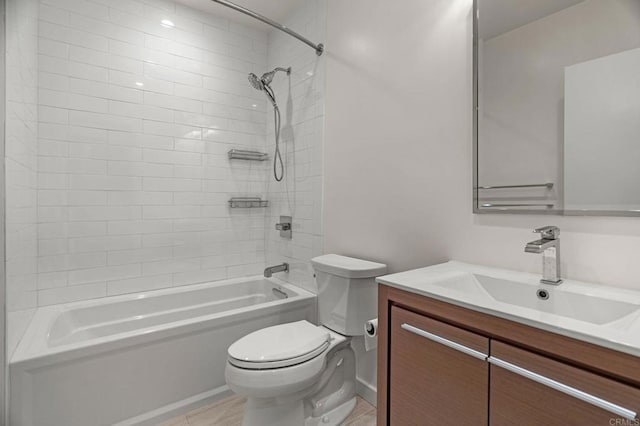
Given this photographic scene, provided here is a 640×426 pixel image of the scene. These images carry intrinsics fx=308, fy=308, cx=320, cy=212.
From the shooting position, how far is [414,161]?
158cm

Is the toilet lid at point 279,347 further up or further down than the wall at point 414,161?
further down

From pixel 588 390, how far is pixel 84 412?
6.46 feet

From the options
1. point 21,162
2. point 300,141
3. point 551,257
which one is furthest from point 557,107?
point 21,162

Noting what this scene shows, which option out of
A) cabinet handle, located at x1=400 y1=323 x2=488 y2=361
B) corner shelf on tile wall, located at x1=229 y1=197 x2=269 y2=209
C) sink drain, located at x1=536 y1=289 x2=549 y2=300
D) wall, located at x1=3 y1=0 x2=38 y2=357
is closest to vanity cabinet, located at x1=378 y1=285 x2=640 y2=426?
cabinet handle, located at x1=400 y1=323 x2=488 y2=361

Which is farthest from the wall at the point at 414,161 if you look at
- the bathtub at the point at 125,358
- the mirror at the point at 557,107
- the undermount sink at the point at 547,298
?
the bathtub at the point at 125,358

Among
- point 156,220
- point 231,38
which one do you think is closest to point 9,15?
point 156,220

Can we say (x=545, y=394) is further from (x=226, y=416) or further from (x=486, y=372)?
(x=226, y=416)

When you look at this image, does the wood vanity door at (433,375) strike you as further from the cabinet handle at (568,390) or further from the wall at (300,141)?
the wall at (300,141)

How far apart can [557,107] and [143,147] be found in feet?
8.17

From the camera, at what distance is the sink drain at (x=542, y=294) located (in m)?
0.98

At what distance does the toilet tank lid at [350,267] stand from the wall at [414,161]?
98 mm

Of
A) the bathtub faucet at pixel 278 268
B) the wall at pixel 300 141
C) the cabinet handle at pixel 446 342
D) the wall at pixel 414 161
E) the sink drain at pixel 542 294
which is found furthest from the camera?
the bathtub faucet at pixel 278 268

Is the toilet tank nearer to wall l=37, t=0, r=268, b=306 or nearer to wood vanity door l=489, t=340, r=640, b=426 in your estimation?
wood vanity door l=489, t=340, r=640, b=426

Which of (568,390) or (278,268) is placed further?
(278,268)
